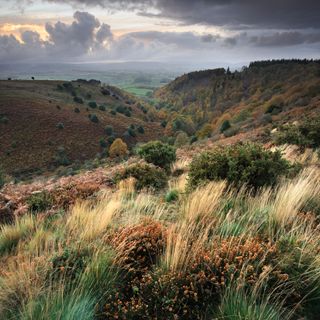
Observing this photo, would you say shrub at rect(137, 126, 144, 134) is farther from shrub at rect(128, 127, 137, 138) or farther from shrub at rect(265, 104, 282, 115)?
shrub at rect(265, 104, 282, 115)

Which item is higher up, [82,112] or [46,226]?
[46,226]

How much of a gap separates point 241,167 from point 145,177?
3767 millimetres

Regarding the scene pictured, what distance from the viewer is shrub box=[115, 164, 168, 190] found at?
970 centimetres

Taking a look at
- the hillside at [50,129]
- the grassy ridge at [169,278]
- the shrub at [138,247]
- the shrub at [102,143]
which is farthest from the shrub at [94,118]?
the shrub at [138,247]

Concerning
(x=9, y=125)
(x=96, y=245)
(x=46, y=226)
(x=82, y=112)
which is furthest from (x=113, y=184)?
(x=82, y=112)

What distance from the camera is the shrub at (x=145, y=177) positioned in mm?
9695

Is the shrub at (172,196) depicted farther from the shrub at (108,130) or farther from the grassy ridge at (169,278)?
the shrub at (108,130)

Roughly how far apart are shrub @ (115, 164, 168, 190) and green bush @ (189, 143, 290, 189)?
236 centimetres

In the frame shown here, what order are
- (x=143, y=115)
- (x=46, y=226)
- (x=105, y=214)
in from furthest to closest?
(x=143, y=115) → (x=46, y=226) → (x=105, y=214)

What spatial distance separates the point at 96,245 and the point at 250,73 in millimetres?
181098

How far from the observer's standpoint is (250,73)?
565ft

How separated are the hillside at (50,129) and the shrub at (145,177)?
161 feet

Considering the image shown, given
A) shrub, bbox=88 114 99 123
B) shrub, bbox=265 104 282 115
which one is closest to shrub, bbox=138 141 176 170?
shrub, bbox=265 104 282 115

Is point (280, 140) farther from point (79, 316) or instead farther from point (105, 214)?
point (79, 316)
